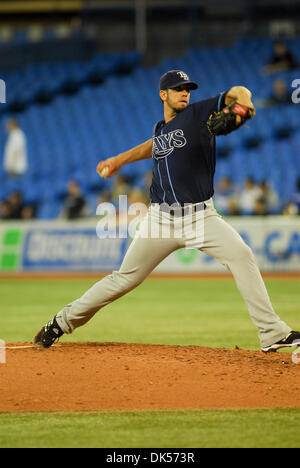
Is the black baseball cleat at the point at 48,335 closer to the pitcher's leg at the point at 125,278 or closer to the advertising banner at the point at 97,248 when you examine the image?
the pitcher's leg at the point at 125,278

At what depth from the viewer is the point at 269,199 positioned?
1666cm

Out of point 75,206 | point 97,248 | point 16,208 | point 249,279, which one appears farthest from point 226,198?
point 249,279

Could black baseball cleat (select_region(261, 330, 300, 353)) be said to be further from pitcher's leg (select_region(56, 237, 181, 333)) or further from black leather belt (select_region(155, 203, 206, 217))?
black leather belt (select_region(155, 203, 206, 217))

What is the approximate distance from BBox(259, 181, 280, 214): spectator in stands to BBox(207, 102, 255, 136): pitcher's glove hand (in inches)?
438

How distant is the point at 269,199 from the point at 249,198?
0.43m

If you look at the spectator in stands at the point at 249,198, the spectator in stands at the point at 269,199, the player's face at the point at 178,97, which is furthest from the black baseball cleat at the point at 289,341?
the spectator in stands at the point at 269,199

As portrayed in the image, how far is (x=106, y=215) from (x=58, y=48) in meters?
11.8

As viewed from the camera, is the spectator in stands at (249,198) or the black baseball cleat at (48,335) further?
the spectator in stands at (249,198)

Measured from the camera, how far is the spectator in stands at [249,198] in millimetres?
16562

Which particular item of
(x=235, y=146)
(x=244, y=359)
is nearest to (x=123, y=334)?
(x=244, y=359)

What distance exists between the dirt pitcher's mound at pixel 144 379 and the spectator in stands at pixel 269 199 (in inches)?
403

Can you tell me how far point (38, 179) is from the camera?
2166 centimetres

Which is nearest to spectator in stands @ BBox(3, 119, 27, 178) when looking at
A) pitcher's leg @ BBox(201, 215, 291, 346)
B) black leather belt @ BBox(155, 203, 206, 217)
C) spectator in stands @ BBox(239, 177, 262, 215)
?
spectator in stands @ BBox(239, 177, 262, 215)

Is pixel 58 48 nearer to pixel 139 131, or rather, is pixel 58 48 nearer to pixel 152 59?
pixel 152 59
